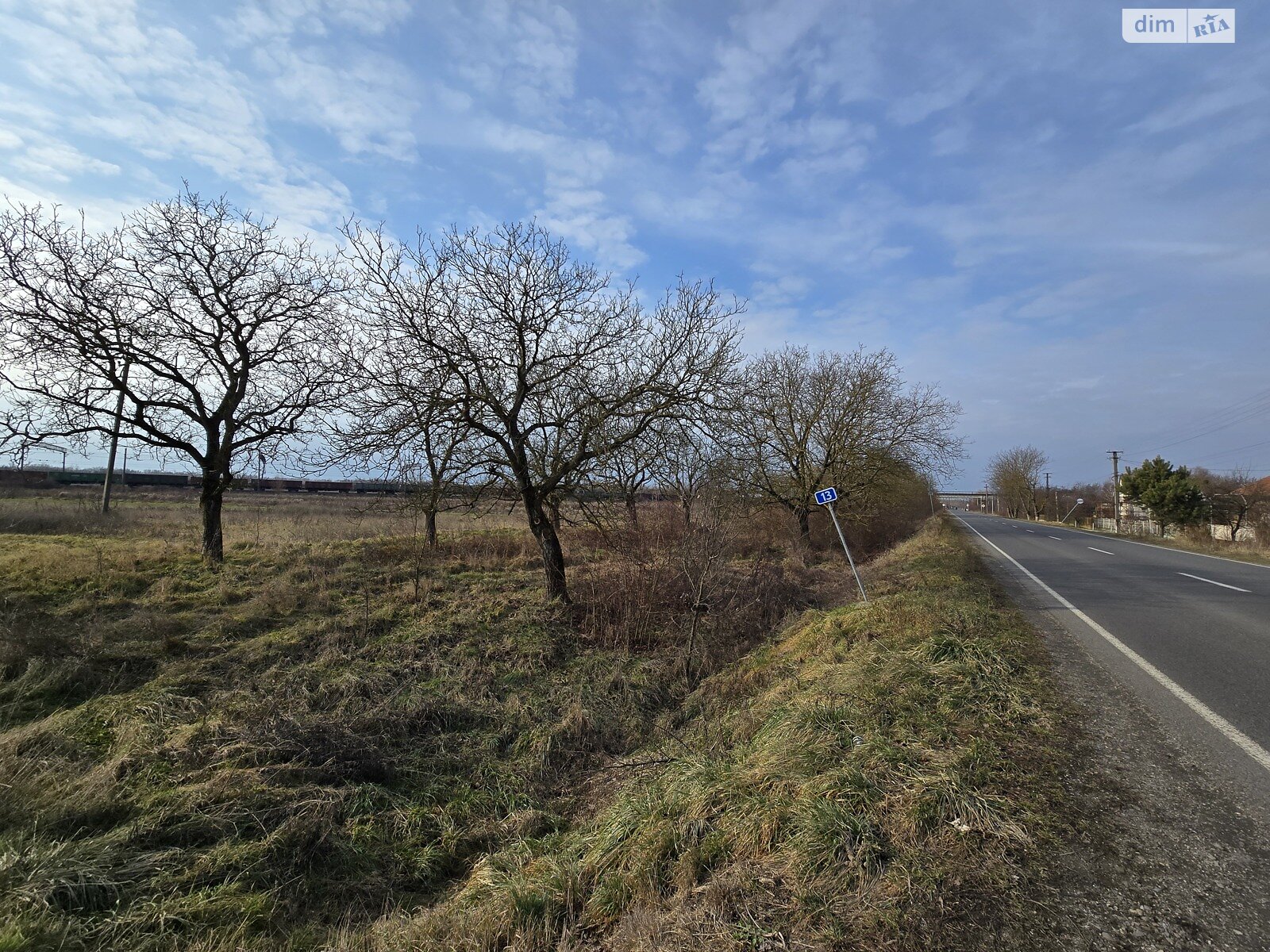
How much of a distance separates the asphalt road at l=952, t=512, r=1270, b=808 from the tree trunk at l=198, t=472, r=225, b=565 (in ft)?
54.2

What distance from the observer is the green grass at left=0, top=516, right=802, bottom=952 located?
4.30 meters

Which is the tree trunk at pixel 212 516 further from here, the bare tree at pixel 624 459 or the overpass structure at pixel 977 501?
the overpass structure at pixel 977 501

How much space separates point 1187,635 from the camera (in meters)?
7.26

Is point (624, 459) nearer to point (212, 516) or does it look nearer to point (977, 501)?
point (212, 516)

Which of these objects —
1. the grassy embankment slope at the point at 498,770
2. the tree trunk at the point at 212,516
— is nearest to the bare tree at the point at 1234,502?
the grassy embankment slope at the point at 498,770

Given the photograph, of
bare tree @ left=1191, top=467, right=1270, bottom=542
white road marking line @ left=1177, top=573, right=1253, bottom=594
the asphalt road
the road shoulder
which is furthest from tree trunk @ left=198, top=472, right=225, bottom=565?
bare tree @ left=1191, top=467, right=1270, bottom=542

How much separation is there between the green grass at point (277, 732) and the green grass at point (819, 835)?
1049mm

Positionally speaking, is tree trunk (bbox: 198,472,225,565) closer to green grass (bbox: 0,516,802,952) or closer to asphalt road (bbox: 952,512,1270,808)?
green grass (bbox: 0,516,802,952)

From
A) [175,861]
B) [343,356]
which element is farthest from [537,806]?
[343,356]

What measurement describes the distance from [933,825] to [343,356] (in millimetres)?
10373

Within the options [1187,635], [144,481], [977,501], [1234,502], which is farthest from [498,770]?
[977,501]

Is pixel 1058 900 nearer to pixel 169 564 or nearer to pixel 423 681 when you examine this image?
pixel 423 681

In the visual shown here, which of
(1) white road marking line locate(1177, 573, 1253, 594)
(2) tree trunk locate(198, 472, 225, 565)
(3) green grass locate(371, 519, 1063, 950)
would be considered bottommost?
(3) green grass locate(371, 519, 1063, 950)

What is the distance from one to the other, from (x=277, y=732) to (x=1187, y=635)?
35.1ft
